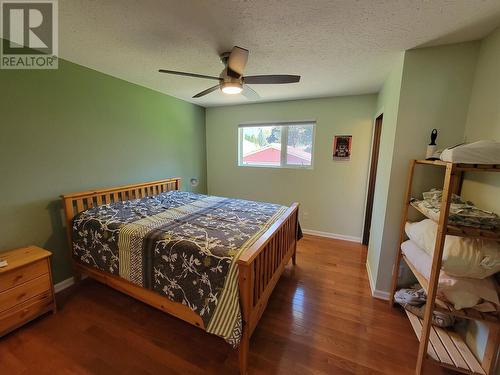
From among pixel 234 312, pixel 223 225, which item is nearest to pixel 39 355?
pixel 234 312

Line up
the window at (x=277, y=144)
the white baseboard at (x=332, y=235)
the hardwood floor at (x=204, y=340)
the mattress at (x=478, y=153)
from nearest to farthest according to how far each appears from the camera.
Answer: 1. the mattress at (x=478, y=153)
2. the hardwood floor at (x=204, y=340)
3. the white baseboard at (x=332, y=235)
4. the window at (x=277, y=144)

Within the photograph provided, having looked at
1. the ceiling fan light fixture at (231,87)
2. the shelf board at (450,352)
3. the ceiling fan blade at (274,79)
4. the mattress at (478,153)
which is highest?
the ceiling fan blade at (274,79)

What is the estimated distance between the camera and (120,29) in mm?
1611

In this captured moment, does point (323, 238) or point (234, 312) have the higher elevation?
point (234, 312)

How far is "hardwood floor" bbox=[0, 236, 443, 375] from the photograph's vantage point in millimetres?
1460

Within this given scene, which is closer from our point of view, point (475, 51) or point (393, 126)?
point (475, 51)

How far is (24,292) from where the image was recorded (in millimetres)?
1686

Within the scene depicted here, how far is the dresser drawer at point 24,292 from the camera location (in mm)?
1588

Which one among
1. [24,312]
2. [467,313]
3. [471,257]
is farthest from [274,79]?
[24,312]

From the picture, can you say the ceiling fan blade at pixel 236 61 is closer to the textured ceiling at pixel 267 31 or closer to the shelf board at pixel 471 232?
the textured ceiling at pixel 267 31

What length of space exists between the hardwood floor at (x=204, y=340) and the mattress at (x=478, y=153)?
56.6 inches

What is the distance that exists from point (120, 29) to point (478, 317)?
3086mm

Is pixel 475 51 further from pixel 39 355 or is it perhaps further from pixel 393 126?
pixel 39 355

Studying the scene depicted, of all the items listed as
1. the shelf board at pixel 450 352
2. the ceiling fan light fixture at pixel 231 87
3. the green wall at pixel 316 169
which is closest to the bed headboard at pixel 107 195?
the green wall at pixel 316 169
